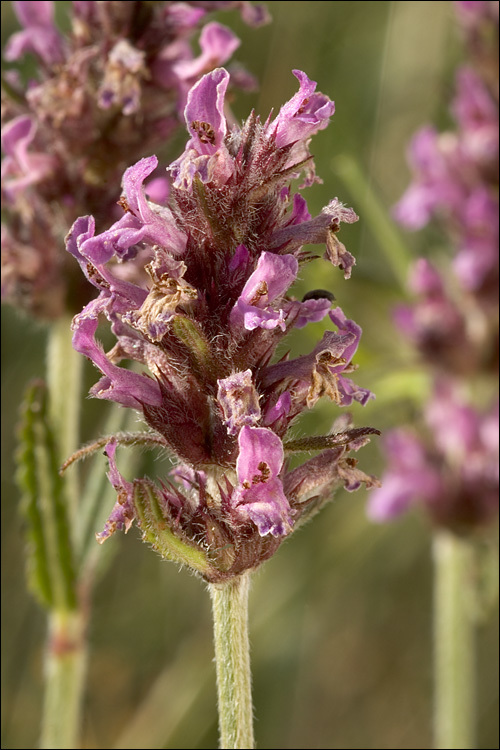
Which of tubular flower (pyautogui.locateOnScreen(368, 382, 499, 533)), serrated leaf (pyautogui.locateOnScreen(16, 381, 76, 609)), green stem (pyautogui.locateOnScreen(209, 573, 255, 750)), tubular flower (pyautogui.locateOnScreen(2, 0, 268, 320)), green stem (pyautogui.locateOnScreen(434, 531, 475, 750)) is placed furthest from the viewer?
tubular flower (pyautogui.locateOnScreen(368, 382, 499, 533))

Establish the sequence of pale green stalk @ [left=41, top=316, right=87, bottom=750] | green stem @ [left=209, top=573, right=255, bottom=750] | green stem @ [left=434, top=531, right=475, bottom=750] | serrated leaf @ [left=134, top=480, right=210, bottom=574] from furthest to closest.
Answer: green stem @ [left=434, top=531, right=475, bottom=750]
pale green stalk @ [left=41, top=316, right=87, bottom=750]
green stem @ [left=209, top=573, right=255, bottom=750]
serrated leaf @ [left=134, top=480, right=210, bottom=574]

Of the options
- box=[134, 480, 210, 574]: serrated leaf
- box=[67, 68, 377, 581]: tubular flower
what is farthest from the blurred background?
box=[134, 480, 210, 574]: serrated leaf

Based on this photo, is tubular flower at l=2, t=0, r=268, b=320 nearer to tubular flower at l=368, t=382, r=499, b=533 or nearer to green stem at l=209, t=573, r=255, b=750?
green stem at l=209, t=573, r=255, b=750

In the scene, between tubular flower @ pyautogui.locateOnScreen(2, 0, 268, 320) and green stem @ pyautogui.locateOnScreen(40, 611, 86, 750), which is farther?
green stem @ pyautogui.locateOnScreen(40, 611, 86, 750)

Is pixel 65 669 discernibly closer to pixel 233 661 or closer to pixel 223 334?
pixel 233 661

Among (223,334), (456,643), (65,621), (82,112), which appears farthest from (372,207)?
(223,334)

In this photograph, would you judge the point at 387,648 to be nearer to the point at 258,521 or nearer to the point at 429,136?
the point at 429,136

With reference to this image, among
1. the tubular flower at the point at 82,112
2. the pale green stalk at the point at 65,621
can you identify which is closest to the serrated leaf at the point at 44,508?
the pale green stalk at the point at 65,621
